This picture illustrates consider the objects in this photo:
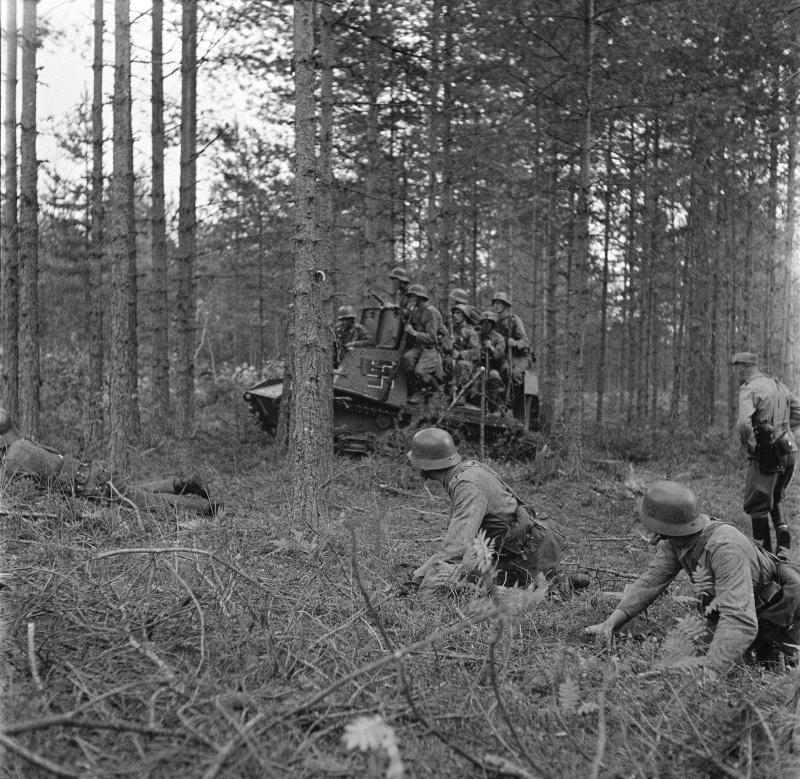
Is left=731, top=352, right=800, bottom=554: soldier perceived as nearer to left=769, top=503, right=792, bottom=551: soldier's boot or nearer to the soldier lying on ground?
left=769, top=503, right=792, bottom=551: soldier's boot

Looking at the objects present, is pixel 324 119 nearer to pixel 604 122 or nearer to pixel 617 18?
pixel 617 18

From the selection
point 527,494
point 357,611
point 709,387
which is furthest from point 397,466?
point 709,387

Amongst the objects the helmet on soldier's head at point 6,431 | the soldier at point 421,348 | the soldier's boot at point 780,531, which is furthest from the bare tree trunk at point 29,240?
the soldier's boot at point 780,531

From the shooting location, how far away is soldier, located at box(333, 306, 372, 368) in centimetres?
1313

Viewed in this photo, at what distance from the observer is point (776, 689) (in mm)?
3414

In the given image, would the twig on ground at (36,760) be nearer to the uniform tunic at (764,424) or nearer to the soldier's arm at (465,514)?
the soldier's arm at (465,514)

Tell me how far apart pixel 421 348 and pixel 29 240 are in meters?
6.62

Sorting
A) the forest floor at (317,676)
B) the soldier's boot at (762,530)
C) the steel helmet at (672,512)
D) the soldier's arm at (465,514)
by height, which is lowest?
the soldier's boot at (762,530)

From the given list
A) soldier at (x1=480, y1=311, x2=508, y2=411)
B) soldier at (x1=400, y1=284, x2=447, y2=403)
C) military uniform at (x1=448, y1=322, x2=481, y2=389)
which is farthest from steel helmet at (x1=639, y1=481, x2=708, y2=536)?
soldier at (x1=480, y1=311, x2=508, y2=411)

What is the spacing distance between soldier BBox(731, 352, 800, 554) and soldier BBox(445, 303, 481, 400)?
5.45 meters

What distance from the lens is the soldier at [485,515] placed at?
5.05m

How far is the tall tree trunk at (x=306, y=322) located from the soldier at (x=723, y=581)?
3443mm

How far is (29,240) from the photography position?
12828 mm

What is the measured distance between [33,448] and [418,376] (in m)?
7.00
